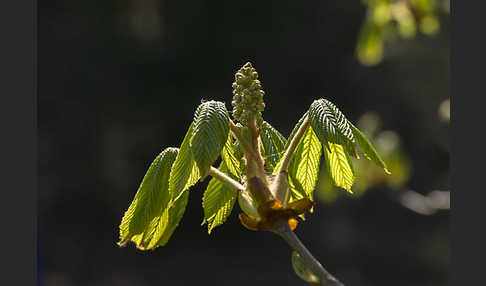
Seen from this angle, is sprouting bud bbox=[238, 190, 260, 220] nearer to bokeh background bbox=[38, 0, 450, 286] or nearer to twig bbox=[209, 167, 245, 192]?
twig bbox=[209, 167, 245, 192]

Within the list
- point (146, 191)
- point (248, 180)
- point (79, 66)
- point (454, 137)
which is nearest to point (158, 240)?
point (146, 191)

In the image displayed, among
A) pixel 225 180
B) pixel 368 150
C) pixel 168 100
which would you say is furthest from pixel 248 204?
pixel 168 100

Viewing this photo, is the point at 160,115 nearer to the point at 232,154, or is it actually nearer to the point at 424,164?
the point at 424,164

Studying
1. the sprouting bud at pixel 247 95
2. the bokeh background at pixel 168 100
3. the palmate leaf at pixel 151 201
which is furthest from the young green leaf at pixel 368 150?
the bokeh background at pixel 168 100

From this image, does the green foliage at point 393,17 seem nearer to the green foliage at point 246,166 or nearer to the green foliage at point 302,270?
the green foliage at point 246,166

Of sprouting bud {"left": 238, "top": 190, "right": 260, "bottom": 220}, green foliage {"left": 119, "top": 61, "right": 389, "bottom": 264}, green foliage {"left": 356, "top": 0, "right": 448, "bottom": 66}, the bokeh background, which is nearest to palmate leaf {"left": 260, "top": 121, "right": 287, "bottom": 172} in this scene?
green foliage {"left": 119, "top": 61, "right": 389, "bottom": 264}

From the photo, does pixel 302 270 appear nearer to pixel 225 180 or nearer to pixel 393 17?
pixel 225 180
